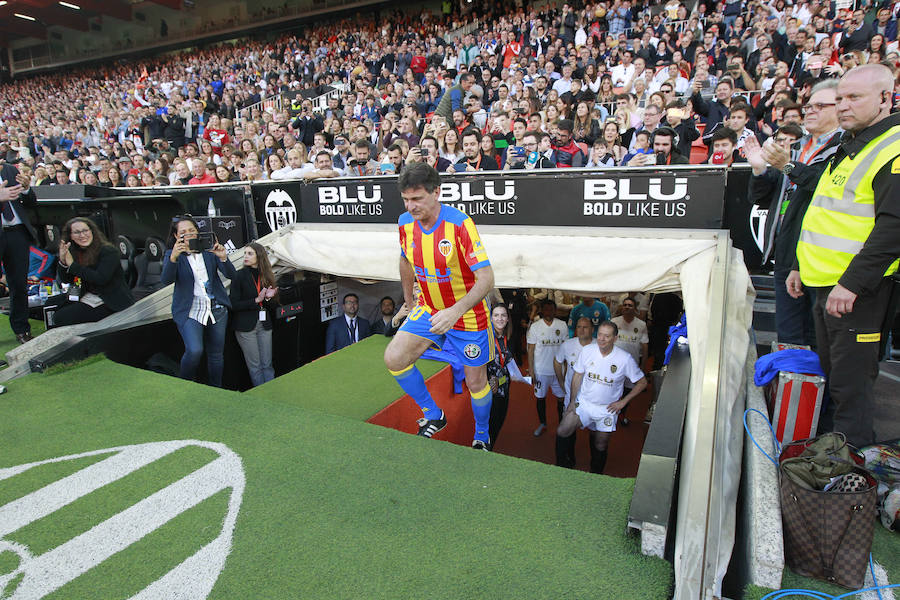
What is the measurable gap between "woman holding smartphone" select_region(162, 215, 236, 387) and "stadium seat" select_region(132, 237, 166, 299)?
323cm

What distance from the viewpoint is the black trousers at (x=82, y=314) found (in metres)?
4.80

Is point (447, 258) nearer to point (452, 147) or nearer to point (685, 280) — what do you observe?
point (685, 280)

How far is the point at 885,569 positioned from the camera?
2.00 meters

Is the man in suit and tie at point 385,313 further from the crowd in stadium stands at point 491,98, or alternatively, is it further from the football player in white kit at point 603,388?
the football player in white kit at point 603,388

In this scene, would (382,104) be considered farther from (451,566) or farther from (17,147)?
(17,147)

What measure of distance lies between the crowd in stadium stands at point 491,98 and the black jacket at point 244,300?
1.36m

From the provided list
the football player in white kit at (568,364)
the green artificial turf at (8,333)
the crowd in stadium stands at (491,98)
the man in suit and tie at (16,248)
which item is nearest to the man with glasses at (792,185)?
the crowd in stadium stands at (491,98)

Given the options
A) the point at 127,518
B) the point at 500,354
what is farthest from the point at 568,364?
the point at 127,518

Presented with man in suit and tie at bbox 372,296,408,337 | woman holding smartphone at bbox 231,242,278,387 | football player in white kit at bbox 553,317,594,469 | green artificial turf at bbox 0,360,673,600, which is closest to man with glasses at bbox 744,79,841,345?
green artificial turf at bbox 0,360,673,600

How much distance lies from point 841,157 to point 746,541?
1909 mm

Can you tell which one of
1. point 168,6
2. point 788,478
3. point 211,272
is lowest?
point 788,478

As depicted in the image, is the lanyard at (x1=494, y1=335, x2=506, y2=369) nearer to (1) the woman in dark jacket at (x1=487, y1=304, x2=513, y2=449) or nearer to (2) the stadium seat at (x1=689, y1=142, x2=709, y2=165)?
(1) the woman in dark jacket at (x1=487, y1=304, x2=513, y2=449)

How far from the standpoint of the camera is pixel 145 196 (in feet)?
24.5

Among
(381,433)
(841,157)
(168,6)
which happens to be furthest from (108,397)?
(168,6)
